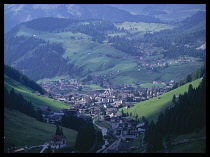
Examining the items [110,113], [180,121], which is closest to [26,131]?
[180,121]

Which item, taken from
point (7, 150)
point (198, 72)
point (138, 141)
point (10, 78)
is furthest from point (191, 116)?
point (10, 78)

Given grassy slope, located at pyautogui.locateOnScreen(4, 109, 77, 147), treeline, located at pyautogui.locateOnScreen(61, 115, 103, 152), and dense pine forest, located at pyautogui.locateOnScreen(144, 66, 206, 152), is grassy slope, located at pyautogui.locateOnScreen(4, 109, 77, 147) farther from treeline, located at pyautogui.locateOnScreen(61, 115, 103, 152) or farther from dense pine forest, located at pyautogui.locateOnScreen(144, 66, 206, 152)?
dense pine forest, located at pyautogui.locateOnScreen(144, 66, 206, 152)

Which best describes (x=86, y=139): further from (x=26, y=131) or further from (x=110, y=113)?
(x=110, y=113)

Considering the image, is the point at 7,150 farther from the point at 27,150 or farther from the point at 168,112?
the point at 168,112

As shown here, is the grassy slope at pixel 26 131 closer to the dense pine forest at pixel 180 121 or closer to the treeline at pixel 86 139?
the treeline at pixel 86 139

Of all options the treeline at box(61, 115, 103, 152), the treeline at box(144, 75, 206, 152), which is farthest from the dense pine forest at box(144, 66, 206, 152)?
the treeline at box(61, 115, 103, 152)
